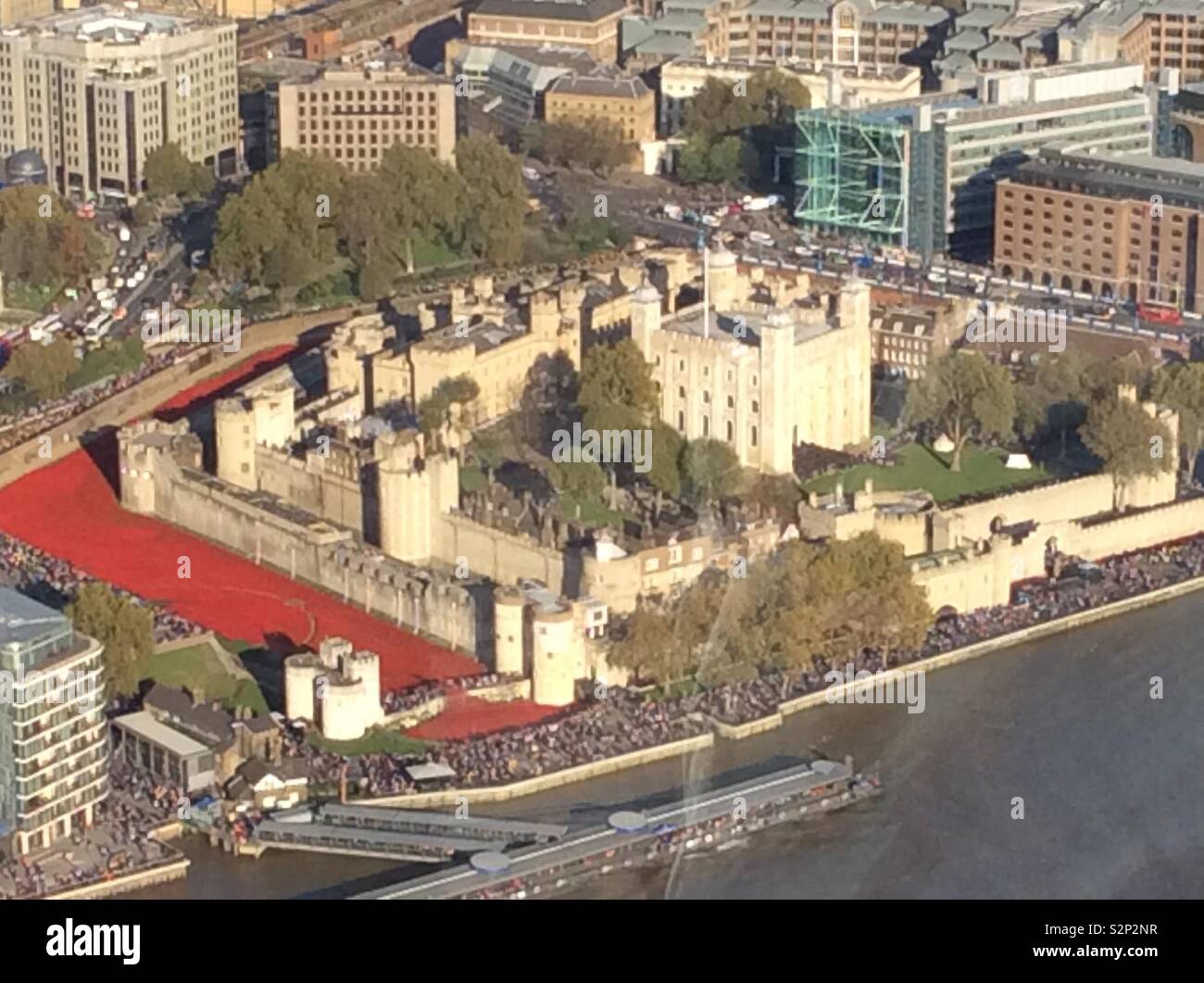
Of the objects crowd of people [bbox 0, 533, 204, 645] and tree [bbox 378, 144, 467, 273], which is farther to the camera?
tree [bbox 378, 144, 467, 273]

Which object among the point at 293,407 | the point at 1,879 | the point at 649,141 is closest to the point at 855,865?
the point at 1,879

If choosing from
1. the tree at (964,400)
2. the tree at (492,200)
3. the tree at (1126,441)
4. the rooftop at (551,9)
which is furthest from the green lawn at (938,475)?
the rooftop at (551,9)

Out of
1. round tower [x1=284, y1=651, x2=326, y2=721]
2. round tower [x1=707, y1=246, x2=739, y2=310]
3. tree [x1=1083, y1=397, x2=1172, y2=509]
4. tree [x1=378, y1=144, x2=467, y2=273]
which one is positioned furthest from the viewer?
tree [x1=378, y1=144, x2=467, y2=273]

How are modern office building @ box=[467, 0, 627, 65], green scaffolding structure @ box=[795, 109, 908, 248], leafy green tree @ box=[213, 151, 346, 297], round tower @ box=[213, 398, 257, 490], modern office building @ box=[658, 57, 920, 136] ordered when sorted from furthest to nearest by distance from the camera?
modern office building @ box=[467, 0, 627, 65] < modern office building @ box=[658, 57, 920, 136] < green scaffolding structure @ box=[795, 109, 908, 248] < leafy green tree @ box=[213, 151, 346, 297] < round tower @ box=[213, 398, 257, 490]

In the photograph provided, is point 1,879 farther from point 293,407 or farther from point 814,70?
point 814,70

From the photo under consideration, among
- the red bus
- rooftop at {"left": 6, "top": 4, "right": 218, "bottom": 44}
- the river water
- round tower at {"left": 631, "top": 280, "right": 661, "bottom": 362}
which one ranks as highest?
rooftop at {"left": 6, "top": 4, "right": 218, "bottom": 44}
